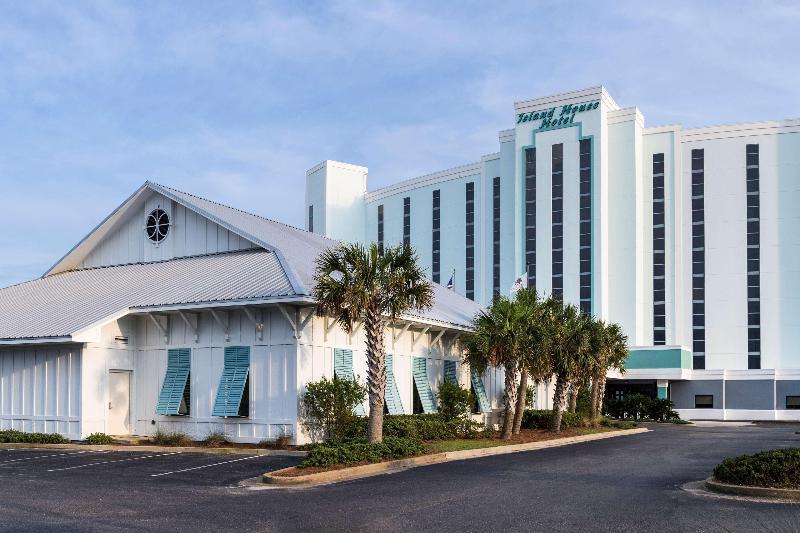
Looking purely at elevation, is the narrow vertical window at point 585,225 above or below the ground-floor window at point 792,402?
above

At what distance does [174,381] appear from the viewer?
99.8ft

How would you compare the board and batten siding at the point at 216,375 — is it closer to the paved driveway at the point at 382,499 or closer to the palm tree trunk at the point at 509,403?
the paved driveway at the point at 382,499

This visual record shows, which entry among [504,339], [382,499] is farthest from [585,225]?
[382,499]

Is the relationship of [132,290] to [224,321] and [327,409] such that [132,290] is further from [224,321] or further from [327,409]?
[327,409]

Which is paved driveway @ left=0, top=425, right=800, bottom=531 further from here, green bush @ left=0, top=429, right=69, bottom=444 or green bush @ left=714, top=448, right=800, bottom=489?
green bush @ left=0, top=429, right=69, bottom=444

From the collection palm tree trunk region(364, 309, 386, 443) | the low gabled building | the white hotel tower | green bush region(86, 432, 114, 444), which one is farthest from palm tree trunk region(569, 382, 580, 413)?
the white hotel tower

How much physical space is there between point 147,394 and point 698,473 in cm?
1809

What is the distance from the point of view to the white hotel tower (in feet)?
262

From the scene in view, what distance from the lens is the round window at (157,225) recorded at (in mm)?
36062

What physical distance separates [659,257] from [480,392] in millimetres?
48948

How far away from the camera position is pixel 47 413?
30.2 meters

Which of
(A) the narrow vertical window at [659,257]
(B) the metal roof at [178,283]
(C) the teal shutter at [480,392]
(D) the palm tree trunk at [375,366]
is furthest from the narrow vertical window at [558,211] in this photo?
(D) the palm tree trunk at [375,366]

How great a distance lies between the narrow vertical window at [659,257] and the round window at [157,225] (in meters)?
57.3

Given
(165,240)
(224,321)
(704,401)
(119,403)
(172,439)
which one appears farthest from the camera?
(704,401)
